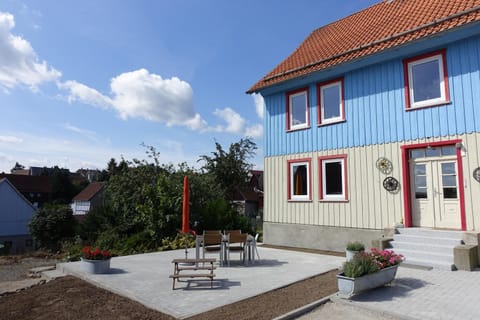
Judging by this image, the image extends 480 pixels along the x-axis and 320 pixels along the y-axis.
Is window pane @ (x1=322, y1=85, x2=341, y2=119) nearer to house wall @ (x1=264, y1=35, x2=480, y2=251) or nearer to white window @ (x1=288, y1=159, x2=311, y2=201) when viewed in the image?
house wall @ (x1=264, y1=35, x2=480, y2=251)

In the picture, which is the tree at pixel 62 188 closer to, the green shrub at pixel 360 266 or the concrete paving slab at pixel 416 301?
the green shrub at pixel 360 266

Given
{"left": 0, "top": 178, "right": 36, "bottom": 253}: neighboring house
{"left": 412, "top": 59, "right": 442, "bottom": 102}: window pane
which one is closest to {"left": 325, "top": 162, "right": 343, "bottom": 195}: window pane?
{"left": 412, "top": 59, "right": 442, "bottom": 102}: window pane

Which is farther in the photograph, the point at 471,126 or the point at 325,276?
the point at 471,126

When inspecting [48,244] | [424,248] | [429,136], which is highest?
[429,136]

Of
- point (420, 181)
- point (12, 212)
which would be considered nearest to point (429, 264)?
point (420, 181)

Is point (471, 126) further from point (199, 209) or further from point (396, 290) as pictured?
point (199, 209)

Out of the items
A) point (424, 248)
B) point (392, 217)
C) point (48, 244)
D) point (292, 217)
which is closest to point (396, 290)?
point (424, 248)

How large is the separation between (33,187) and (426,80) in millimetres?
74819

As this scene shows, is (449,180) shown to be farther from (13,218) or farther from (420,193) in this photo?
(13,218)

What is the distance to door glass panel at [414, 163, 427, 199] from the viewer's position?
392 inches

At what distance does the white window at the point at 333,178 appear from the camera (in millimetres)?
11609

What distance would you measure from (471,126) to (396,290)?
5.54 m

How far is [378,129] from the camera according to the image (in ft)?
35.7

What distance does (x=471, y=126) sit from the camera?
9.03 meters
